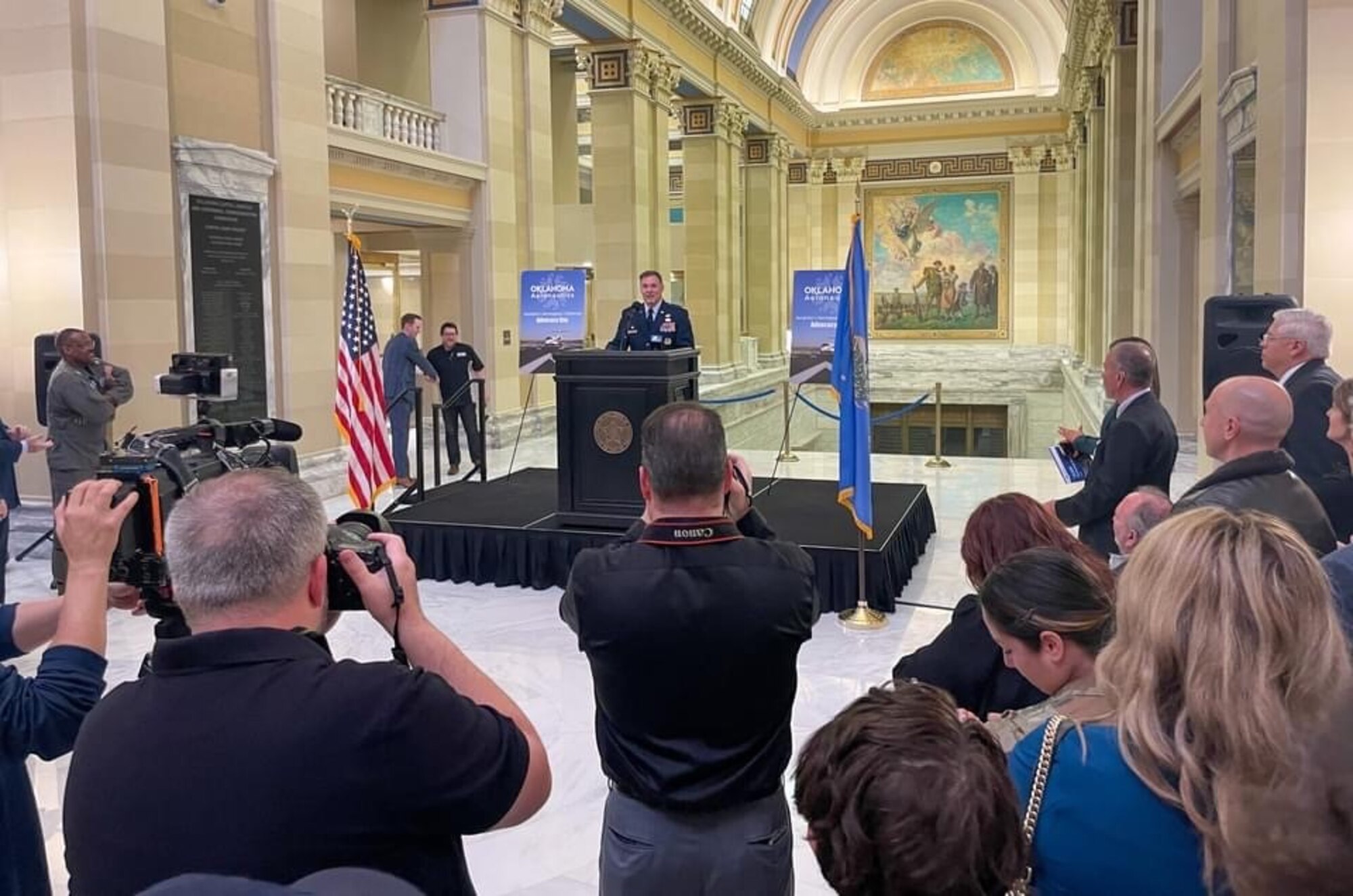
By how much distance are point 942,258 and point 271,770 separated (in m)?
30.6

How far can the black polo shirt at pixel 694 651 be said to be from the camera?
2307 mm

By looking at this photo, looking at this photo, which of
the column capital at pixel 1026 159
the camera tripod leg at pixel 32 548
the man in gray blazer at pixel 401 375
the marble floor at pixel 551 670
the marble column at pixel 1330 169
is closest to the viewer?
the marble floor at pixel 551 670

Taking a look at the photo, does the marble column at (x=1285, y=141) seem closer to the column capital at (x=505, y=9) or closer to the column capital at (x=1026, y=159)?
the column capital at (x=505, y=9)

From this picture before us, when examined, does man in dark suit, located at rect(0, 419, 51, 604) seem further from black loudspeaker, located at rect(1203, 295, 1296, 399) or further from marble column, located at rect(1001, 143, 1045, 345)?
marble column, located at rect(1001, 143, 1045, 345)

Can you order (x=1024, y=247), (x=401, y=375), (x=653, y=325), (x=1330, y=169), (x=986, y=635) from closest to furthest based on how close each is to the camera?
(x=986, y=635), (x=1330, y=169), (x=653, y=325), (x=401, y=375), (x=1024, y=247)

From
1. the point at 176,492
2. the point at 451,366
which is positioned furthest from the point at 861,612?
the point at 451,366

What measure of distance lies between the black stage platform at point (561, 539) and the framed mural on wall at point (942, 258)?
23.2 metres

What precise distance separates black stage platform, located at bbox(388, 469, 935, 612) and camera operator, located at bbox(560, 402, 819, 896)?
4.08m

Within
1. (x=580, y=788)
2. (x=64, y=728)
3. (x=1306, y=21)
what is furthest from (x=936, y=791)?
(x=1306, y=21)

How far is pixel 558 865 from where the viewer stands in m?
3.73

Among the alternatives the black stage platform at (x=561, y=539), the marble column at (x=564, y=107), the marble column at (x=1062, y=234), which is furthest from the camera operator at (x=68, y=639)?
the marble column at (x=1062, y=234)

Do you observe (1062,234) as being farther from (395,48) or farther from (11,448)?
(11,448)

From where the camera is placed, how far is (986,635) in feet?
7.97

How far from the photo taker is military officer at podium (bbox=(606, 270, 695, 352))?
879 centimetres
